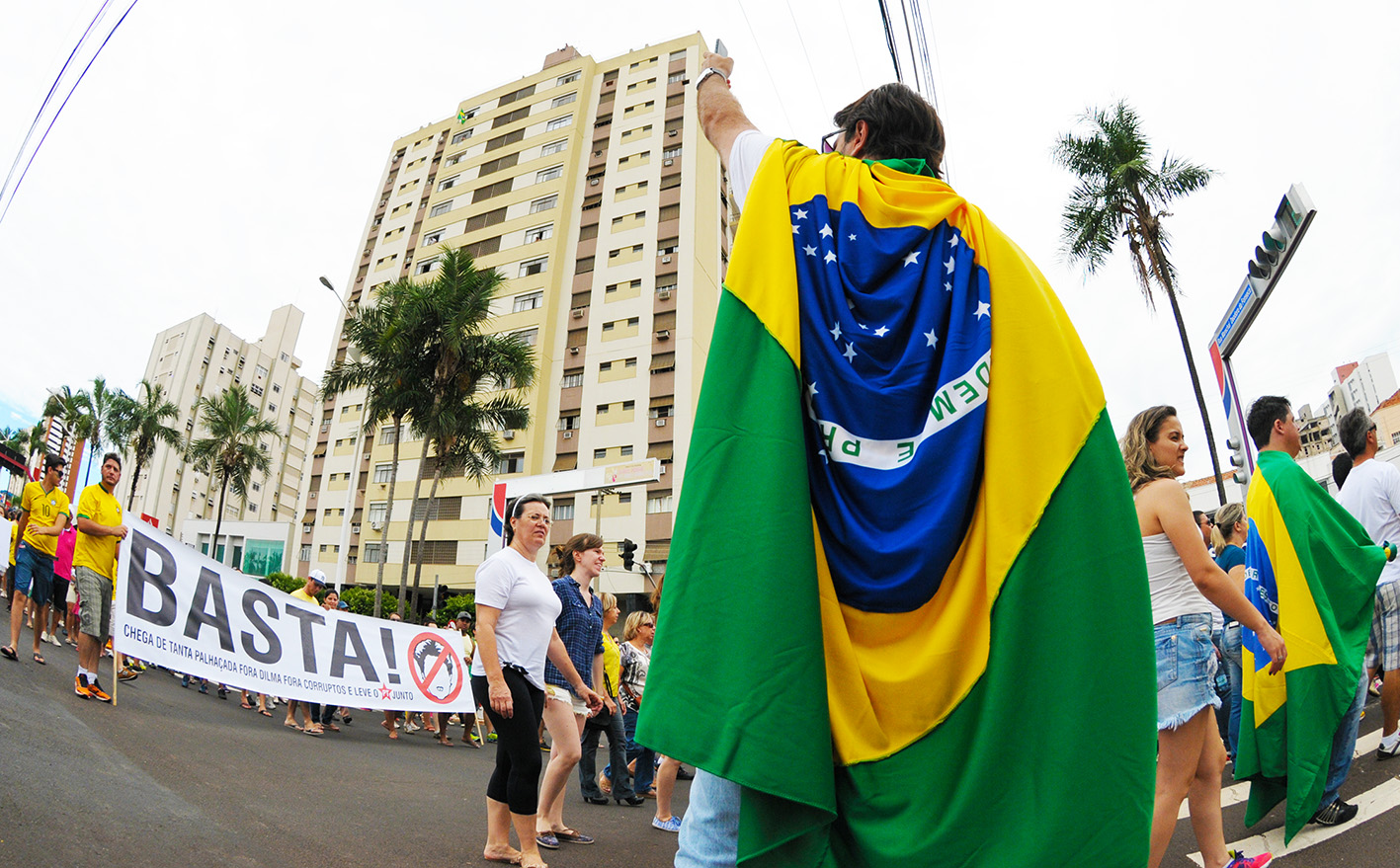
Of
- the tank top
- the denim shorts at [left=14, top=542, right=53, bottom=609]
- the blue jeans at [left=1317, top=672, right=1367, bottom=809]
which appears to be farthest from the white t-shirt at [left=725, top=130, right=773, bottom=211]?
the denim shorts at [left=14, top=542, right=53, bottom=609]

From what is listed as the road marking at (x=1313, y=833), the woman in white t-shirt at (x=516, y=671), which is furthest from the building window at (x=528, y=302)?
the road marking at (x=1313, y=833)

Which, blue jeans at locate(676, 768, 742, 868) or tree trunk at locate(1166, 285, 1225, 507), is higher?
tree trunk at locate(1166, 285, 1225, 507)

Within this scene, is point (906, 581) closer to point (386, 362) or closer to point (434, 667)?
point (434, 667)

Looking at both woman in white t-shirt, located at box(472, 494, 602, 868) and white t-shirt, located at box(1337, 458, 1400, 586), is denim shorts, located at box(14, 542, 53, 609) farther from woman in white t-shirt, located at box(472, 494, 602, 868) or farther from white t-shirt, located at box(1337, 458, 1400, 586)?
white t-shirt, located at box(1337, 458, 1400, 586)

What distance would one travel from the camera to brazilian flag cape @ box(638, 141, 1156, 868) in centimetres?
106

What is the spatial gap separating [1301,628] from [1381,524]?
5.22 ft

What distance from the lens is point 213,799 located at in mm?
4227

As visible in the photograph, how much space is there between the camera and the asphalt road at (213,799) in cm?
323

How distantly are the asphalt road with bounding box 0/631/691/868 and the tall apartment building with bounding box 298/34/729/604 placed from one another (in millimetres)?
28752

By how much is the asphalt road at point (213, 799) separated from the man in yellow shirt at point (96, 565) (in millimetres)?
278

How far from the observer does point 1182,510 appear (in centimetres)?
302

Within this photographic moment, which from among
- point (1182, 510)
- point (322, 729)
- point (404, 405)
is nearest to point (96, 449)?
point (404, 405)

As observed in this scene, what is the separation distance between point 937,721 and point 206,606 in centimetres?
885

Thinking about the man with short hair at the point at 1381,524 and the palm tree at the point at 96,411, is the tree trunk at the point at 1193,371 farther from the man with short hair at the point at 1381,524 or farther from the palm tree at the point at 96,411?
the palm tree at the point at 96,411
